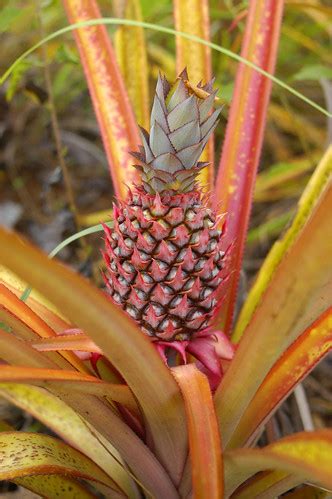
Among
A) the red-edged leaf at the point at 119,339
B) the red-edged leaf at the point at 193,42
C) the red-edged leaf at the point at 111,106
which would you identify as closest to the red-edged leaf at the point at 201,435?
the red-edged leaf at the point at 119,339

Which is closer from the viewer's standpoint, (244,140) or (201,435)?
(201,435)

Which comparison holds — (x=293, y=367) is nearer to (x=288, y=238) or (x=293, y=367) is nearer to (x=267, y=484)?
(x=267, y=484)

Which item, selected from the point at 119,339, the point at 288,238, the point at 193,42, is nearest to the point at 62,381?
the point at 119,339

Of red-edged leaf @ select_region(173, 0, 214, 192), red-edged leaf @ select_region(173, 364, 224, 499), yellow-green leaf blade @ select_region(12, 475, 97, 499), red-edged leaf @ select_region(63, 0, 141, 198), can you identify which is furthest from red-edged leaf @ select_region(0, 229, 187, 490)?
red-edged leaf @ select_region(173, 0, 214, 192)

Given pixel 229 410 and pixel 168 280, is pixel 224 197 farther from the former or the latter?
pixel 229 410

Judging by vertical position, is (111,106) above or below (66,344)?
above

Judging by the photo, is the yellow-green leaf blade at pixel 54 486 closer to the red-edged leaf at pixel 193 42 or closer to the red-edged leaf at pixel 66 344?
the red-edged leaf at pixel 66 344

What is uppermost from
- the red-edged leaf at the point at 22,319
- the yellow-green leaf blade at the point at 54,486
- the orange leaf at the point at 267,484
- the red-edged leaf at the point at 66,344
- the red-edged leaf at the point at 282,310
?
the red-edged leaf at the point at 22,319
